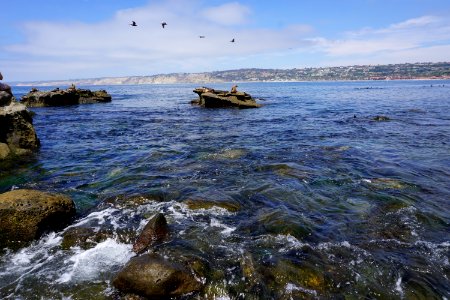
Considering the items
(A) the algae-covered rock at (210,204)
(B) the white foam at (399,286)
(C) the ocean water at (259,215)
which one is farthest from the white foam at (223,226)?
(B) the white foam at (399,286)

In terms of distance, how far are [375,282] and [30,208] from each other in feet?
29.5

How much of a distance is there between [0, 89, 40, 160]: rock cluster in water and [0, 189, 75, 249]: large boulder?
1076cm

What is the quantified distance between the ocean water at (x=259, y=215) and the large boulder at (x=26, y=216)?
1.15 ft

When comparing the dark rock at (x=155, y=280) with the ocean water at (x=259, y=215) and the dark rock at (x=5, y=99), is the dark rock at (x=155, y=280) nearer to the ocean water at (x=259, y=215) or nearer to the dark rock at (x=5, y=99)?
the ocean water at (x=259, y=215)

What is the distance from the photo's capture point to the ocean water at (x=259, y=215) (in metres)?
7.11

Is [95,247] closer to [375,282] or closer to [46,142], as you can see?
[375,282]

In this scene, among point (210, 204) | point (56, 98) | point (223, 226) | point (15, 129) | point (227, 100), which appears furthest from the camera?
point (56, 98)

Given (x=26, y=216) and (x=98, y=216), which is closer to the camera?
(x=26, y=216)

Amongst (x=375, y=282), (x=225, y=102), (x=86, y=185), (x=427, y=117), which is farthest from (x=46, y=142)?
(x=427, y=117)

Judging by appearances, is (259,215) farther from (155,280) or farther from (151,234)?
(155,280)

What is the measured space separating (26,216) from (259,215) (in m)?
6.68

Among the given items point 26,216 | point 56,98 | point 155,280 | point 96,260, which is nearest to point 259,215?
point 155,280

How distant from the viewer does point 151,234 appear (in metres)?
8.79

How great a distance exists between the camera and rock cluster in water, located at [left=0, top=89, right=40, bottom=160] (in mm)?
19027
